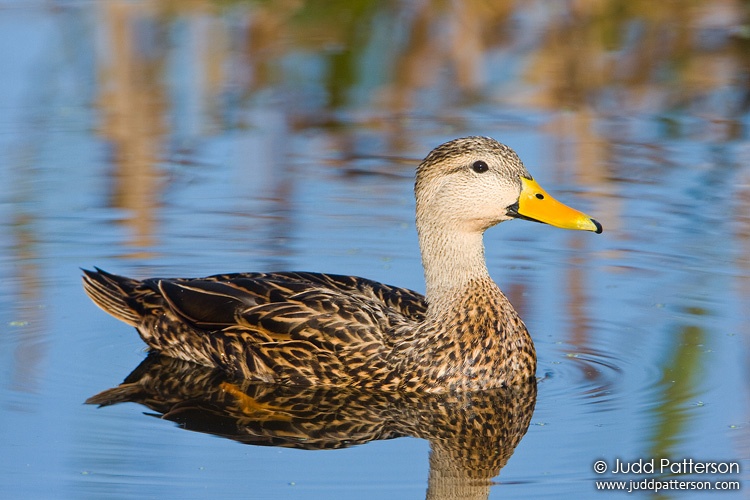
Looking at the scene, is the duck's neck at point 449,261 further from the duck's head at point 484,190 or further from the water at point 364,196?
the water at point 364,196

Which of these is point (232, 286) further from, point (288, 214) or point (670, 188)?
point (670, 188)

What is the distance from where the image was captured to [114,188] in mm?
11555

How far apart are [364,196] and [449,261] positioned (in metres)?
2.93

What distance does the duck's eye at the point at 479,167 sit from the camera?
836 cm

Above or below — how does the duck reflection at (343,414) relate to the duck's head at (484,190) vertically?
below

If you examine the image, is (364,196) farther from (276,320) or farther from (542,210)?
(542,210)

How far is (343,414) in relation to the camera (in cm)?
788

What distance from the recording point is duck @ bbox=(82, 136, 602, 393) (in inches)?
326

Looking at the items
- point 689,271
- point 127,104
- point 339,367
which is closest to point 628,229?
point 689,271

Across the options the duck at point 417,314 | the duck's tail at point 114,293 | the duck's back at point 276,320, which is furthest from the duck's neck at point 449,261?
the duck's tail at point 114,293

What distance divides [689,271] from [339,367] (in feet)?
9.51

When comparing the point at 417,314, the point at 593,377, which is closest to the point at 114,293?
the point at 417,314

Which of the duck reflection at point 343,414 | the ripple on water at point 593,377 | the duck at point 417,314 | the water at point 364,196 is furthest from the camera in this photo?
the duck at point 417,314

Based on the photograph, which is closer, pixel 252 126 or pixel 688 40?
pixel 252 126
